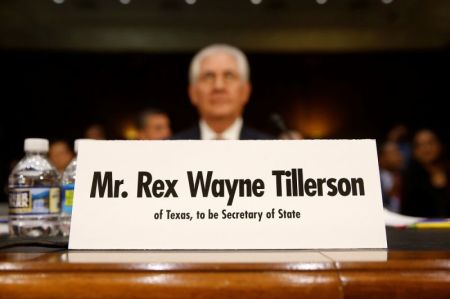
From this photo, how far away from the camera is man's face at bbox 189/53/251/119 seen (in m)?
1.81

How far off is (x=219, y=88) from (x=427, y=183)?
1.71 metres

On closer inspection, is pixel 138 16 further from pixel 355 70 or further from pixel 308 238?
pixel 308 238

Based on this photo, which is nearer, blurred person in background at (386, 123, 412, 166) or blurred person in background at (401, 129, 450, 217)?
blurred person in background at (401, 129, 450, 217)

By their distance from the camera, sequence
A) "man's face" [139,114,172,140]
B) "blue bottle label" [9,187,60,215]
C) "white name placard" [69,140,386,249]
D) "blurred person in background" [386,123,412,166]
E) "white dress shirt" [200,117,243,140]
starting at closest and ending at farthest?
"white name placard" [69,140,386,249]
"blue bottle label" [9,187,60,215]
"white dress shirt" [200,117,243,140]
"man's face" [139,114,172,140]
"blurred person in background" [386,123,412,166]

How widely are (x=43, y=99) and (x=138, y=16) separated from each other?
1583 mm

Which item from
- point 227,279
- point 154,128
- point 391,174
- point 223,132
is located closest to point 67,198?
point 227,279

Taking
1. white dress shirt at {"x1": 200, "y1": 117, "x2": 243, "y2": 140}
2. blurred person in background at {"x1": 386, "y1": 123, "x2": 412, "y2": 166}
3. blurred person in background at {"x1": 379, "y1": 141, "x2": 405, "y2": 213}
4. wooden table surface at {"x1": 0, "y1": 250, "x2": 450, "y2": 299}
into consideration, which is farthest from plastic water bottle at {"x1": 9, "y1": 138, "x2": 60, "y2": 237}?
blurred person in background at {"x1": 386, "y1": 123, "x2": 412, "y2": 166}

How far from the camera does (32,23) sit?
5434 millimetres

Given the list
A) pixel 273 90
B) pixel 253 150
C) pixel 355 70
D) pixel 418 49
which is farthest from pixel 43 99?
pixel 253 150

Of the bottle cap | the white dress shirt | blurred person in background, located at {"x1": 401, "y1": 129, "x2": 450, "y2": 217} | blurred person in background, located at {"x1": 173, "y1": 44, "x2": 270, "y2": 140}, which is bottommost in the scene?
blurred person in background, located at {"x1": 401, "y1": 129, "x2": 450, "y2": 217}

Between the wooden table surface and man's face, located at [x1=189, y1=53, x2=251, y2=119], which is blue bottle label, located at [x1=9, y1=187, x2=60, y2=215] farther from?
man's face, located at [x1=189, y1=53, x2=251, y2=119]

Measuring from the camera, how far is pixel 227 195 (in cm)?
60

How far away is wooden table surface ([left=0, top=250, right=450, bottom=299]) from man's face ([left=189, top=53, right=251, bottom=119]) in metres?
1.36

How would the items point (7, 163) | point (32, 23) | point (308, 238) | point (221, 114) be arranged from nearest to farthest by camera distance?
1. point (308, 238)
2. point (221, 114)
3. point (32, 23)
4. point (7, 163)
